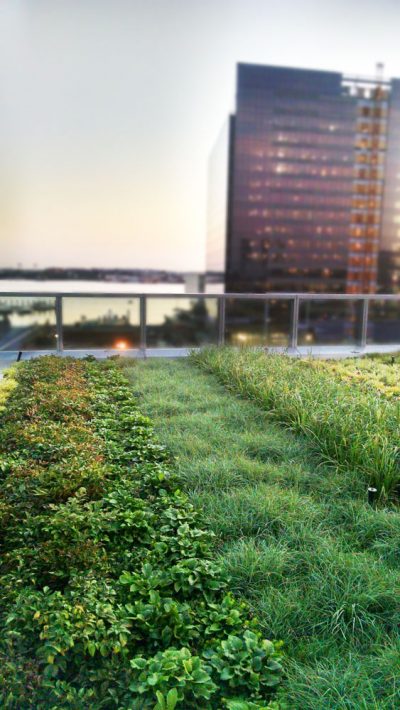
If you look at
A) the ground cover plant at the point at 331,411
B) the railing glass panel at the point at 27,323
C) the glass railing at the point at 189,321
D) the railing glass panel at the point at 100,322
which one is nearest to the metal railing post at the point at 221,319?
the glass railing at the point at 189,321

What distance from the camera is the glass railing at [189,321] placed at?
305 inches

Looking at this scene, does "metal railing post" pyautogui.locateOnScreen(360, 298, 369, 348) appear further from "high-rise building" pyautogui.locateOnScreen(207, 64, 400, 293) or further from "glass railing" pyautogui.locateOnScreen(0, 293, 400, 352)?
"high-rise building" pyautogui.locateOnScreen(207, 64, 400, 293)

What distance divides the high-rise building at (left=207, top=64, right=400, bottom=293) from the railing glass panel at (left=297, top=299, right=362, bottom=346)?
81.5m

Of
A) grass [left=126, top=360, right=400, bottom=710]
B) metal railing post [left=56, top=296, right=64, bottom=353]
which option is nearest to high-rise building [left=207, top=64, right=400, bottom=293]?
metal railing post [left=56, top=296, right=64, bottom=353]

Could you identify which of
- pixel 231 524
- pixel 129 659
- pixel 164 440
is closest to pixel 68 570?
pixel 129 659

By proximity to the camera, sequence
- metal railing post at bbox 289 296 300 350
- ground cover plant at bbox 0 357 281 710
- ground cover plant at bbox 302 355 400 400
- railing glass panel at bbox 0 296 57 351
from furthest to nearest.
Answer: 1. metal railing post at bbox 289 296 300 350
2. railing glass panel at bbox 0 296 57 351
3. ground cover plant at bbox 302 355 400 400
4. ground cover plant at bbox 0 357 281 710

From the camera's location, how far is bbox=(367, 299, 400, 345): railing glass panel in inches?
361

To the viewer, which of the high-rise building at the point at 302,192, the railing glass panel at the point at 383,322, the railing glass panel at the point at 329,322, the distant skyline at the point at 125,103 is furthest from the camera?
the high-rise building at the point at 302,192

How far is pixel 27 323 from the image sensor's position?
305 inches

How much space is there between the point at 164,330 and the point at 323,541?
229 inches

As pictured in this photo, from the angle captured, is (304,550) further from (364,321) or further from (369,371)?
(364,321)

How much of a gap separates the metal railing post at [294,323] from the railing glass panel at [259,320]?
56 mm

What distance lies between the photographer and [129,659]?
6.02ft

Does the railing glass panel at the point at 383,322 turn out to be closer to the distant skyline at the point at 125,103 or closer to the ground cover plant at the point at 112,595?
the distant skyline at the point at 125,103
